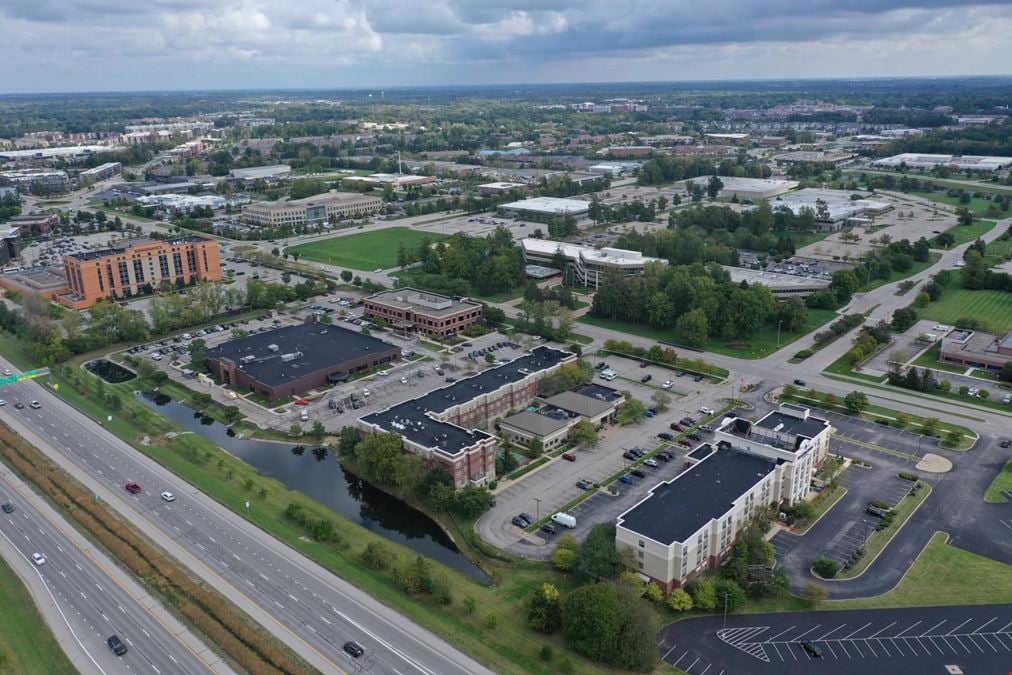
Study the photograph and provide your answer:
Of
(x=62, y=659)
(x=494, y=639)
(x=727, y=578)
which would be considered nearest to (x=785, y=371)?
(x=727, y=578)

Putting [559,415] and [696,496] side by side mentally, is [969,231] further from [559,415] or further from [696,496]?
[696,496]

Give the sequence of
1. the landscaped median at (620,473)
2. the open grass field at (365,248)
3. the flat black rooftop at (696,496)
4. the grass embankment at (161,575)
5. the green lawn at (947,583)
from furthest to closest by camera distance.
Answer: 1. the open grass field at (365,248)
2. the landscaped median at (620,473)
3. the flat black rooftop at (696,496)
4. the green lawn at (947,583)
5. the grass embankment at (161,575)

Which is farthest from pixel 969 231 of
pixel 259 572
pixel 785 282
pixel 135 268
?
pixel 135 268

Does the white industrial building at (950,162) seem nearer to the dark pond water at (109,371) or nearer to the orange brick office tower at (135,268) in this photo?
the orange brick office tower at (135,268)

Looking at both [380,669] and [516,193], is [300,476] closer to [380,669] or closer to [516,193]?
[380,669]

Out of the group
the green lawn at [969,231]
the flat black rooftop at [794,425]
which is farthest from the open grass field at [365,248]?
the green lawn at [969,231]
